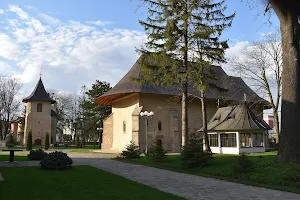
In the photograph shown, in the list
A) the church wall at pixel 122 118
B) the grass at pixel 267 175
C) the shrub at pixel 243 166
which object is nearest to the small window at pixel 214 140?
the church wall at pixel 122 118

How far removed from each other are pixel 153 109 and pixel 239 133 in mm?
9545

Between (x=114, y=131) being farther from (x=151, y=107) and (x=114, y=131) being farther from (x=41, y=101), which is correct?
(x=41, y=101)

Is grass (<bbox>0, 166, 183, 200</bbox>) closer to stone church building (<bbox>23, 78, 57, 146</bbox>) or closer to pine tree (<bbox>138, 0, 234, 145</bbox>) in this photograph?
pine tree (<bbox>138, 0, 234, 145</bbox>)

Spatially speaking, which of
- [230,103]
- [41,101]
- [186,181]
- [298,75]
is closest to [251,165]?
[186,181]

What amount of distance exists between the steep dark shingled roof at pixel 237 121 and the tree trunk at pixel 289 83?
11.1m

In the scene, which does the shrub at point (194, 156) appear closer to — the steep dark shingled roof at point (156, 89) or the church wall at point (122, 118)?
the steep dark shingled roof at point (156, 89)


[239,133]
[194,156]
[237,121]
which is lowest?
[194,156]

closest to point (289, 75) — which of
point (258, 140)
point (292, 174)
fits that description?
point (292, 174)

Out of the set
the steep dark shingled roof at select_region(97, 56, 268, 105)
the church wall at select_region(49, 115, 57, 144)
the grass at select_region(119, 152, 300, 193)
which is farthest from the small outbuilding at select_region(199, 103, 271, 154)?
the church wall at select_region(49, 115, 57, 144)

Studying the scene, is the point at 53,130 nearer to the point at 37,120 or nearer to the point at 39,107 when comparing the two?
the point at 37,120

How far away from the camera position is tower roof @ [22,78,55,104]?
4995 centimetres

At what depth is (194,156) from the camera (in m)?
14.6

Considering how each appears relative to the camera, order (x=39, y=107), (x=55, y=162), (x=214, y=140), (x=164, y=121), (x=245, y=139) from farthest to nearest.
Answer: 1. (x=39, y=107)
2. (x=164, y=121)
3. (x=214, y=140)
4. (x=245, y=139)
5. (x=55, y=162)

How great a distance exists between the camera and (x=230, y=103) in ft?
110
